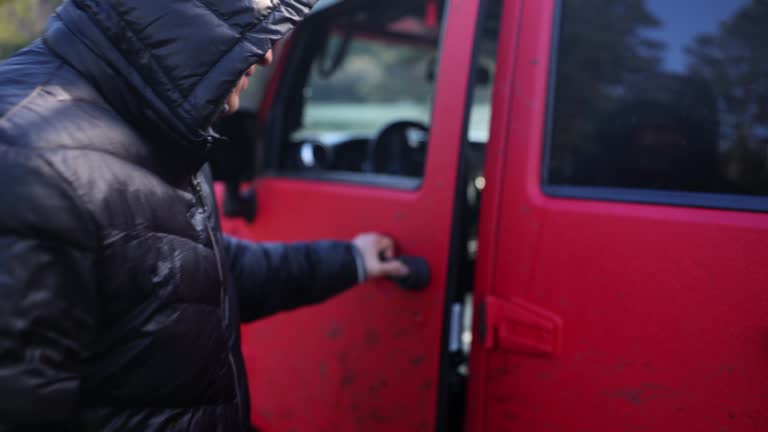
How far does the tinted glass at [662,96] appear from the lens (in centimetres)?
130

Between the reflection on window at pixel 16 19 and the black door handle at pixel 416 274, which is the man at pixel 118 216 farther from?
the reflection on window at pixel 16 19

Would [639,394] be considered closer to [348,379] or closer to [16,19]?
[348,379]

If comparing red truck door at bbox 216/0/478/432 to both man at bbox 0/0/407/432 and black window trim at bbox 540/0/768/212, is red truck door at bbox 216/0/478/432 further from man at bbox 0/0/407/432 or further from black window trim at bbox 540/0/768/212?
man at bbox 0/0/407/432

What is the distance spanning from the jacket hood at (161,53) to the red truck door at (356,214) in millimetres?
626

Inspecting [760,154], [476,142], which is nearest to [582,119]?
[760,154]

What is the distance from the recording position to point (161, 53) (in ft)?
3.18

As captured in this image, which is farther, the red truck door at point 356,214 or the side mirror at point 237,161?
the side mirror at point 237,161

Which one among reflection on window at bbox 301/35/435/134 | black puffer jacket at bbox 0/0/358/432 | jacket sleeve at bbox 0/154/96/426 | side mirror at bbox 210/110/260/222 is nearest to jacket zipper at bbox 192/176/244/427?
black puffer jacket at bbox 0/0/358/432

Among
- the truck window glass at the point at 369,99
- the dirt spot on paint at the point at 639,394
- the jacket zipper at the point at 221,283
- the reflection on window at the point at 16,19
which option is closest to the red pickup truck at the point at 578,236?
the dirt spot on paint at the point at 639,394

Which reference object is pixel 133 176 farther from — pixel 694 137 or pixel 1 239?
pixel 694 137

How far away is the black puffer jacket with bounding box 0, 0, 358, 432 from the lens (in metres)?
0.85

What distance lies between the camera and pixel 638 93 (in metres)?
1.42

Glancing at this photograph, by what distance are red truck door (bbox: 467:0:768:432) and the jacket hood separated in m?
0.66

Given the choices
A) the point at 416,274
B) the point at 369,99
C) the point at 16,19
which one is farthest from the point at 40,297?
the point at 16,19
